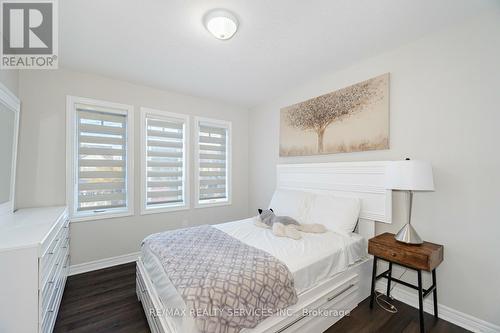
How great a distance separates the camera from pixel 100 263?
9.28 feet

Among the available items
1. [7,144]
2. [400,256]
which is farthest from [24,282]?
[400,256]

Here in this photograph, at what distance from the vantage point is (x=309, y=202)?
8.90 ft

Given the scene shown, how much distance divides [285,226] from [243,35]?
2010 mm

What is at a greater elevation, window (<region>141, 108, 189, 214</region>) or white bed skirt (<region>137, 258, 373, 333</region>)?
window (<region>141, 108, 189, 214</region>)

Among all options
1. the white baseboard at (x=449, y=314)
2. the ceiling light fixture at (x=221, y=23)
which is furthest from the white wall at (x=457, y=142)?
the ceiling light fixture at (x=221, y=23)

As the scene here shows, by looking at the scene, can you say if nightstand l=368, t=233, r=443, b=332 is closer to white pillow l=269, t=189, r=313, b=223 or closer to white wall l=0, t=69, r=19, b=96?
white pillow l=269, t=189, r=313, b=223

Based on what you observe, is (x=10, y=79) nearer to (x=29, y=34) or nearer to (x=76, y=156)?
(x=29, y=34)

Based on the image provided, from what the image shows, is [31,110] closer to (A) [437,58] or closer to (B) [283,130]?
(B) [283,130]

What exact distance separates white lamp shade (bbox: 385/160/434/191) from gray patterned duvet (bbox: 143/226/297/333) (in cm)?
124

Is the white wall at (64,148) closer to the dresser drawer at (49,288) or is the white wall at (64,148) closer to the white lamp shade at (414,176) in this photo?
the dresser drawer at (49,288)

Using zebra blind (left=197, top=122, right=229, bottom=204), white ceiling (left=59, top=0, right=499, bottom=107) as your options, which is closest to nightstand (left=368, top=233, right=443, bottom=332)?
white ceiling (left=59, top=0, right=499, bottom=107)

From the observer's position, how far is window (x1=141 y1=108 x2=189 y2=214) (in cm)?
322

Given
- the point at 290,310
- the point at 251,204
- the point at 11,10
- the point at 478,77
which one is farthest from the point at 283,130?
the point at 11,10

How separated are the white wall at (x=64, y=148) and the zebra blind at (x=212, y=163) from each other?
0.39 meters
